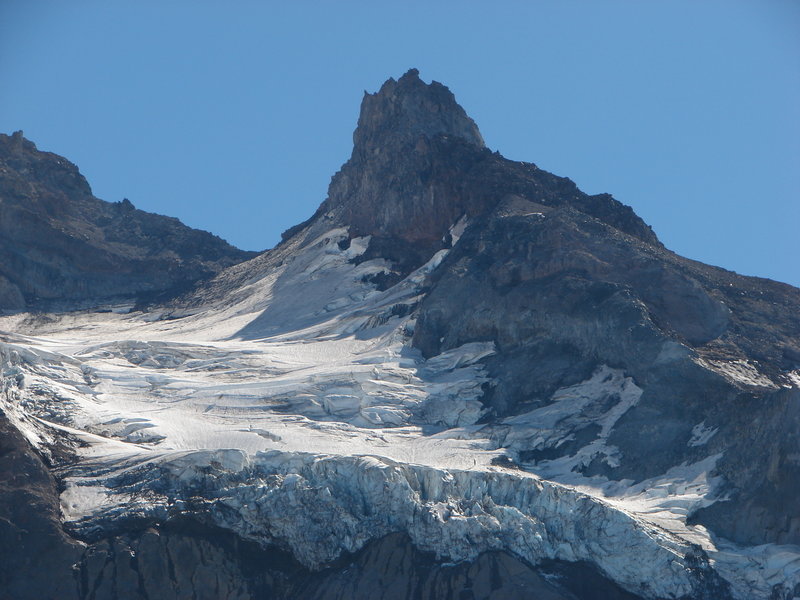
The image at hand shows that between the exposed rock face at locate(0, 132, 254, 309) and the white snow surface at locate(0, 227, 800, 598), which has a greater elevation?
the exposed rock face at locate(0, 132, 254, 309)

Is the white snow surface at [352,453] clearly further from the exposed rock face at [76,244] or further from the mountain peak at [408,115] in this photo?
the mountain peak at [408,115]

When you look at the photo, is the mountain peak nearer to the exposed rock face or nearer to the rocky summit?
the rocky summit

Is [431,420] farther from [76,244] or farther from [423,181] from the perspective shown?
[76,244]

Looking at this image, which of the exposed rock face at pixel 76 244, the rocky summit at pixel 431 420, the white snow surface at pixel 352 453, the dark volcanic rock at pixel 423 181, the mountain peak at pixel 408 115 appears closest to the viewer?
the rocky summit at pixel 431 420

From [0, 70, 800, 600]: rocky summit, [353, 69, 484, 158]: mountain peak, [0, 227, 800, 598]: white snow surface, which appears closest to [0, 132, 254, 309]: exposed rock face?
[0, 70, 800, 600]: rocky summit

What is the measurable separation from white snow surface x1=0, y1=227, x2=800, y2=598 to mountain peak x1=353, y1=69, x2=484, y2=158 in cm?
3158

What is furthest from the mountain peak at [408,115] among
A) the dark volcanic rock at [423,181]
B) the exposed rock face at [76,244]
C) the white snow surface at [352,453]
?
the white snow surface at [352,453]

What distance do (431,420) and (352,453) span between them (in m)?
10.3

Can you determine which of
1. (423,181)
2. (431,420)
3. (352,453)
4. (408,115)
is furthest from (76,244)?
(352,453)

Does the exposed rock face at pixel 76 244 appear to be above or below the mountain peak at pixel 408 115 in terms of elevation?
below

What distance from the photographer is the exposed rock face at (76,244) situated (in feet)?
422

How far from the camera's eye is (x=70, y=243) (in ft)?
436

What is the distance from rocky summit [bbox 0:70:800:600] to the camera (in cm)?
7094

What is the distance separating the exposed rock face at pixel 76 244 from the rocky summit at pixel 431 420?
1.24 meters
